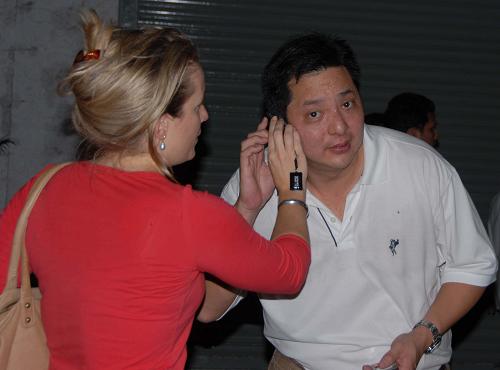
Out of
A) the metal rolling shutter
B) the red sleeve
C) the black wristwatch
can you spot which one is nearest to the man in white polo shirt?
the black wristwatch

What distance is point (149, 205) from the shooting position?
77.7 inches

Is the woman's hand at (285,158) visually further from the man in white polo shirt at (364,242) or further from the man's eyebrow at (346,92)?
the man's eyebrow at (346,92)

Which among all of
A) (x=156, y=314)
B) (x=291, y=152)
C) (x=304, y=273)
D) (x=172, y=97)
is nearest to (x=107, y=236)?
(x=156, y=314)

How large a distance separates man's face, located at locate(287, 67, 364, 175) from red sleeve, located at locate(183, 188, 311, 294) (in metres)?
0.76

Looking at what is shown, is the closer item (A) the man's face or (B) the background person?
(A) the man's face

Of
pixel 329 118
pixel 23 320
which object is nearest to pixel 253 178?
pixel 329 118

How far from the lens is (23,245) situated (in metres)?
2.11

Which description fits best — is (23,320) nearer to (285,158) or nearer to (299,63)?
(285,158)

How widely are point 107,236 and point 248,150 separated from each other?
0.93m

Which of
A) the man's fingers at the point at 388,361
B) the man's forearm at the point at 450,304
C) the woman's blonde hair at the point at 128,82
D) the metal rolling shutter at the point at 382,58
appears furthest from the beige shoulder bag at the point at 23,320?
the metal rolling shutter at the point at 382,58

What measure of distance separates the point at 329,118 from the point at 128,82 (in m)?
1.06

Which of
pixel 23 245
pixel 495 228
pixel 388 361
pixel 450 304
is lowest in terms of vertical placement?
pixel 495 228

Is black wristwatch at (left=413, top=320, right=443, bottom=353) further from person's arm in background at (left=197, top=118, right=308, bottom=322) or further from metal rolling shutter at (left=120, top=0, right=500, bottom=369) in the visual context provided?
metal rolling shutter at (left=120, top=0, right=500, bottom=369)

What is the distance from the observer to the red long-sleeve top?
1974 millimetres
